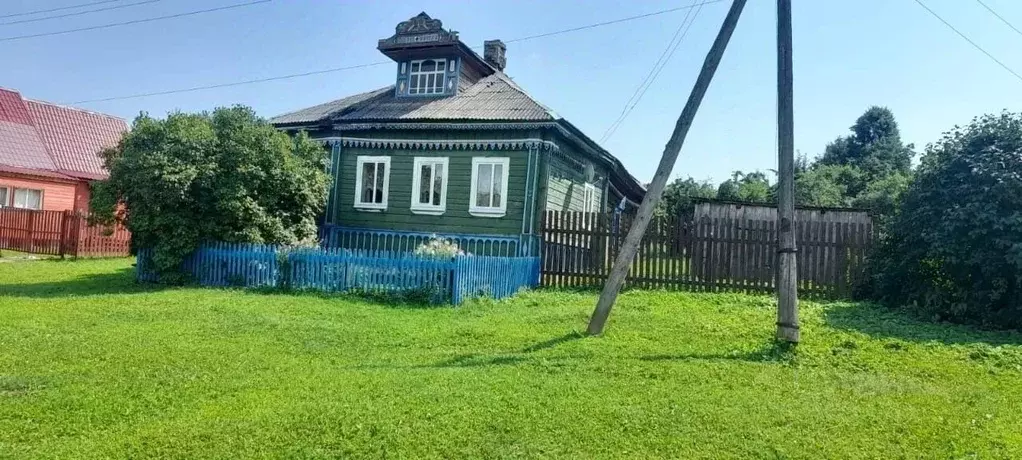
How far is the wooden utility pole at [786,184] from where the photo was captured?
26.3 ft

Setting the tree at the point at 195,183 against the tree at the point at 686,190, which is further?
the tree at the point at 686,190

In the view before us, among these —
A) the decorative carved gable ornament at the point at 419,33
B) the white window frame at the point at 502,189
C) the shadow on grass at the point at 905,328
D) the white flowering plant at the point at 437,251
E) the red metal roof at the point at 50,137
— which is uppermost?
the decorative carved gable ornament at the point at 419,33

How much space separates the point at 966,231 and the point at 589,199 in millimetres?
10588

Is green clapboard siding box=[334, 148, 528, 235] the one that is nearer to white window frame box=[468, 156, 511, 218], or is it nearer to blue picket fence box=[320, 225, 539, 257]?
white window frame box=[468, 156, 511, 218]

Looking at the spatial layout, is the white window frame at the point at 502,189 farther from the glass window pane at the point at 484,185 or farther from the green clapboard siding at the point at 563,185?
the green clapboard siding at the point at 563,185

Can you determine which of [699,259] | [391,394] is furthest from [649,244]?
[391,394]

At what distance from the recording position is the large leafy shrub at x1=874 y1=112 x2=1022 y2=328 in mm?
9664

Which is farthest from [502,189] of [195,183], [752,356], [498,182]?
[752,356]

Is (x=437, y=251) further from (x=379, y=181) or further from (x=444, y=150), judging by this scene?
(x=379, y=181)

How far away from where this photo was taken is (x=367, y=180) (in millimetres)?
16891

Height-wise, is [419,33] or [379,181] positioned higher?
[419,33]

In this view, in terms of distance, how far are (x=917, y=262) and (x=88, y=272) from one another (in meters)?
17.3

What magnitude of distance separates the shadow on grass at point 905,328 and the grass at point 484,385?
7 centimetres

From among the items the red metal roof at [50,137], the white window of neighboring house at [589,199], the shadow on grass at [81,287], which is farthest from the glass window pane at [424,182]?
the red metal roof at [50,137]
